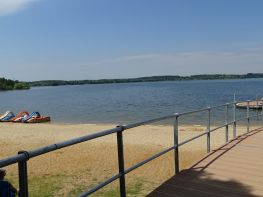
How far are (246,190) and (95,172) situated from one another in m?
6.89

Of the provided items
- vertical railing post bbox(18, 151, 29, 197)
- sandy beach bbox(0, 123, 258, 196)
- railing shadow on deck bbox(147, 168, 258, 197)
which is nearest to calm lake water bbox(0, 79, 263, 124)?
sandy beach bbox(0, 123, 258, 196)

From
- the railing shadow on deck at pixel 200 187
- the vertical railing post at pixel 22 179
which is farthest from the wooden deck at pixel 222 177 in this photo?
the vertical railing post at pixel 22 179

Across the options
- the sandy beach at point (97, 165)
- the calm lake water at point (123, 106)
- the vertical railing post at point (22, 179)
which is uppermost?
the vertical railing post at point (22, 179)

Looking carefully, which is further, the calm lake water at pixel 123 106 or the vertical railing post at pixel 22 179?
the calm lake water at pixel 123 106

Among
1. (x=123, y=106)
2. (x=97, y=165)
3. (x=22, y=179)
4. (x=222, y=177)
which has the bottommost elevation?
(x=123, y=106)

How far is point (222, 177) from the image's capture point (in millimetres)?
6133

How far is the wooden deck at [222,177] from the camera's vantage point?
535cm

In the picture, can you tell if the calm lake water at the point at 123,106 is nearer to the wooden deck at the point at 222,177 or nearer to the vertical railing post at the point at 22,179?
the wooden deck at the point at 222,177

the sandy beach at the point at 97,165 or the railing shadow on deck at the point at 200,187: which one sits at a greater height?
the railing shadow on deck at the point at 200,187

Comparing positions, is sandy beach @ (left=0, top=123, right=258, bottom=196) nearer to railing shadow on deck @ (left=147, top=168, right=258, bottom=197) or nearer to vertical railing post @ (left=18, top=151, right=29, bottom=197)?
Answer: railing shadow on deck @ (left=147, top=168, right=258, bottom=197)

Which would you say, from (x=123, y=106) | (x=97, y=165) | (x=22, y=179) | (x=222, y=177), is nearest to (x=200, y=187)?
(x=222, y=177)

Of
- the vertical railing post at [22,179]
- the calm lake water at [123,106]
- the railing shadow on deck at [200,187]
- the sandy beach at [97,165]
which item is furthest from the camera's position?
the calm lake water at [123,106]

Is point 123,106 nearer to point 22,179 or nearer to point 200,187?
point 200,187

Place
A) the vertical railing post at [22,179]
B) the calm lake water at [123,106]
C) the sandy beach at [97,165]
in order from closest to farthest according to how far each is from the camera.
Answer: the vertical railing post at [22,179] < the sandy beach at [97,165] < the calm lake water at [123,106]
